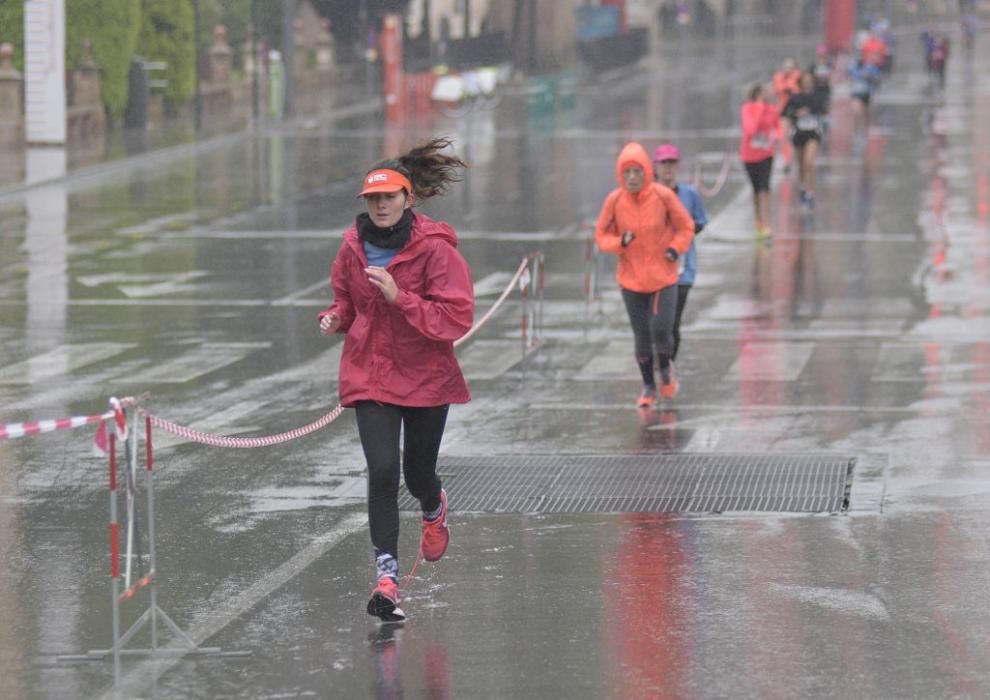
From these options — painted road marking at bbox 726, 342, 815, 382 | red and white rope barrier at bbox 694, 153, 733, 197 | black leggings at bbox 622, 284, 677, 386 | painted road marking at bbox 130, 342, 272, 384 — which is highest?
black leggings at bbox 622, 284, 677, 386

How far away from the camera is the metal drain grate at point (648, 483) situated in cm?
1079

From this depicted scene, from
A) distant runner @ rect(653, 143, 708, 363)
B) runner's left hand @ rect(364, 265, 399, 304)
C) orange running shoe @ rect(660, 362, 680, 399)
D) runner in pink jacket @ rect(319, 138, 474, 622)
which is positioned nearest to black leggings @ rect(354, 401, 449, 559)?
runner in pink jacket @ rect(319, 138, 474, 622)

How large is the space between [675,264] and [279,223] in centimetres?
1391

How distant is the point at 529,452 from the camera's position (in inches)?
492

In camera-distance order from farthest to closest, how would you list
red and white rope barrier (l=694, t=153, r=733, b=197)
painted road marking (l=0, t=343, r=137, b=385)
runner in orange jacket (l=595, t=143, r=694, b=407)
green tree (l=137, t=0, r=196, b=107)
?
green tree (l=137, t=0, r=196, b=107), red and white rope barrier (l=694, t=153, r=733, b=197), painted road marking (l=0, t=343, r=137, b=385), runner in orange jacket (l=595, t=143, r=694, b=407)

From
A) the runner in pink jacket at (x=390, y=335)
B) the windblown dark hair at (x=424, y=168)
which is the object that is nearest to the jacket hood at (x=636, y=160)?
the windblown dark hair at (x=424, y=168)

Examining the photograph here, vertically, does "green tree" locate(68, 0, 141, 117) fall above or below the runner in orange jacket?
above

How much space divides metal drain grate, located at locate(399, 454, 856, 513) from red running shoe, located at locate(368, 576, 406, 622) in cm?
233

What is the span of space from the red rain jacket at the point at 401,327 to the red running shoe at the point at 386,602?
0.69m

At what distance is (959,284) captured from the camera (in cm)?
2064

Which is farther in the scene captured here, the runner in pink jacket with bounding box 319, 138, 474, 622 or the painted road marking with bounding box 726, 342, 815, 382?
the painted road marking with bounding box 726, 342, 815, 382

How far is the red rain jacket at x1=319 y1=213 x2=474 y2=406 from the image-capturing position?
27.7 feet

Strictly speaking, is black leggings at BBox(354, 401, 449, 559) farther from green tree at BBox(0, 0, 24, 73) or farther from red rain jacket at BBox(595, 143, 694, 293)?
green tree at BBox(0, 0, 24, 73)

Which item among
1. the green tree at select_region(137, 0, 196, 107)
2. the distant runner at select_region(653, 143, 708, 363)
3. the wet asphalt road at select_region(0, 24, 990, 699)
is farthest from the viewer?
the green tree at select_region(137, 0, 196, 107)
